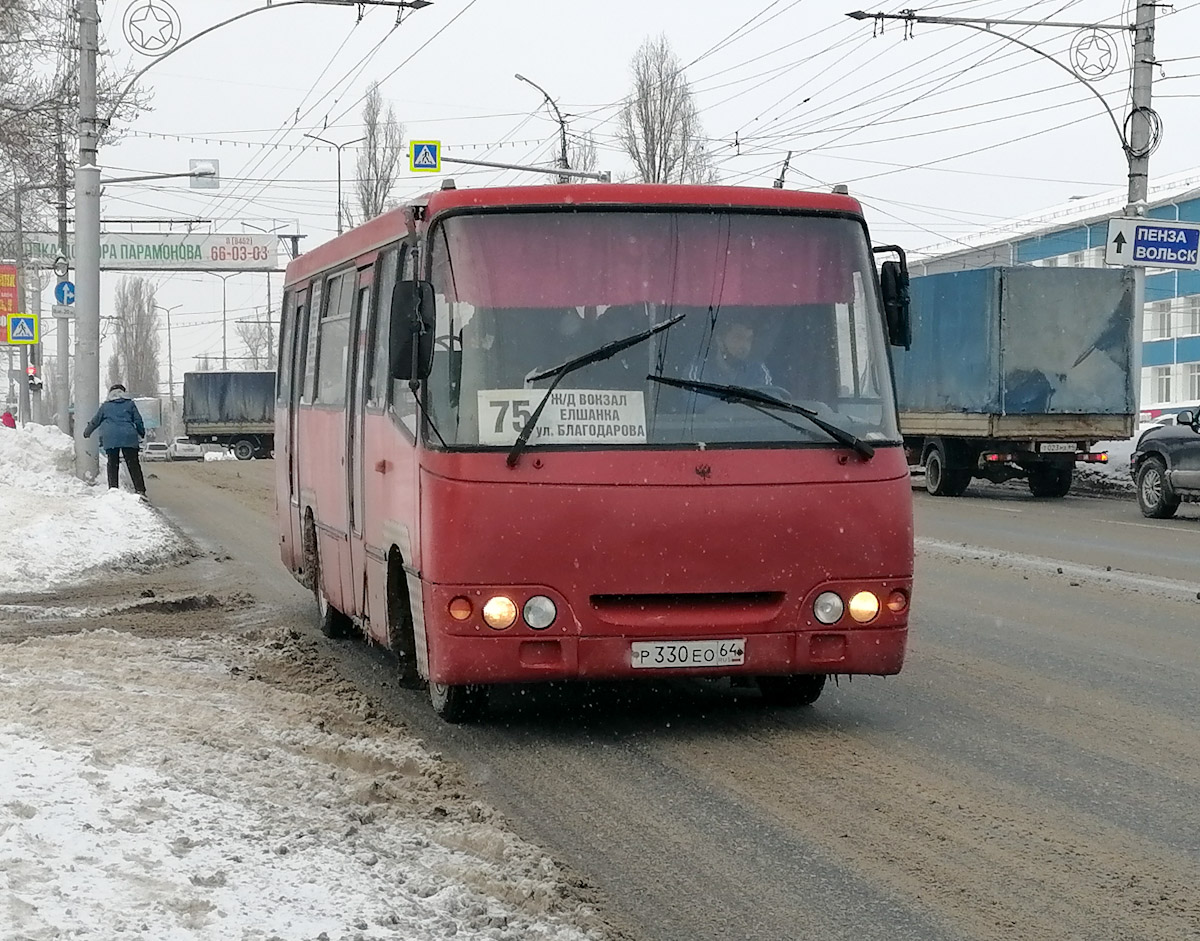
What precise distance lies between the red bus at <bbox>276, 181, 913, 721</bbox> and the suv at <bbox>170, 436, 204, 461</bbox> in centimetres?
5612

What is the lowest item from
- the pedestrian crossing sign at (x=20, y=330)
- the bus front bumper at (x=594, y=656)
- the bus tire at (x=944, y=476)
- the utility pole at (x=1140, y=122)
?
the bus tire at (x=944, y=476)

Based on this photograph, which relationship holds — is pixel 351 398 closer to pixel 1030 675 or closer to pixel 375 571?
pixel 375 571

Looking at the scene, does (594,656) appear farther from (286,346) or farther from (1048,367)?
(1048,367)

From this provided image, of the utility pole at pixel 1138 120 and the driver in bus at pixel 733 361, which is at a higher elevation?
the utility pole at pixel 1138 120

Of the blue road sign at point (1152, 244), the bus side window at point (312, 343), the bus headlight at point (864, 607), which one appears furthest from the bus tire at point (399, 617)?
the blue road sign at point (1152, 244)

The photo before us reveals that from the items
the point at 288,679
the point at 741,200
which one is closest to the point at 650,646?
the point at 741,200

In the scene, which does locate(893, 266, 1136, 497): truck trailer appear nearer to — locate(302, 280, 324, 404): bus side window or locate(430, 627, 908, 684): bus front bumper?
locate(302, 280, 324, 404): bus side window

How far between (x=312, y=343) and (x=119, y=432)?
15.5 meters

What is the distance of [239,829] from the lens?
563 centimetres

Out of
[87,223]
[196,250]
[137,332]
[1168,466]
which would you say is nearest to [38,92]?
[87,223]

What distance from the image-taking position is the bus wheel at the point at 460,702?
807cm

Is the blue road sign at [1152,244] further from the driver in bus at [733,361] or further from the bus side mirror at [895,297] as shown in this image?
the driver in bus at [733,361]

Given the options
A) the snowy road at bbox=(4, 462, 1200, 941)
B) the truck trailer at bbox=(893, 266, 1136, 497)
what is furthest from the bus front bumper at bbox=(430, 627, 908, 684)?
the truck trailer at bbox=(893, 266, 1136, 497)

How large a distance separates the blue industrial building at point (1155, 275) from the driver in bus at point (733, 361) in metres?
62.0
